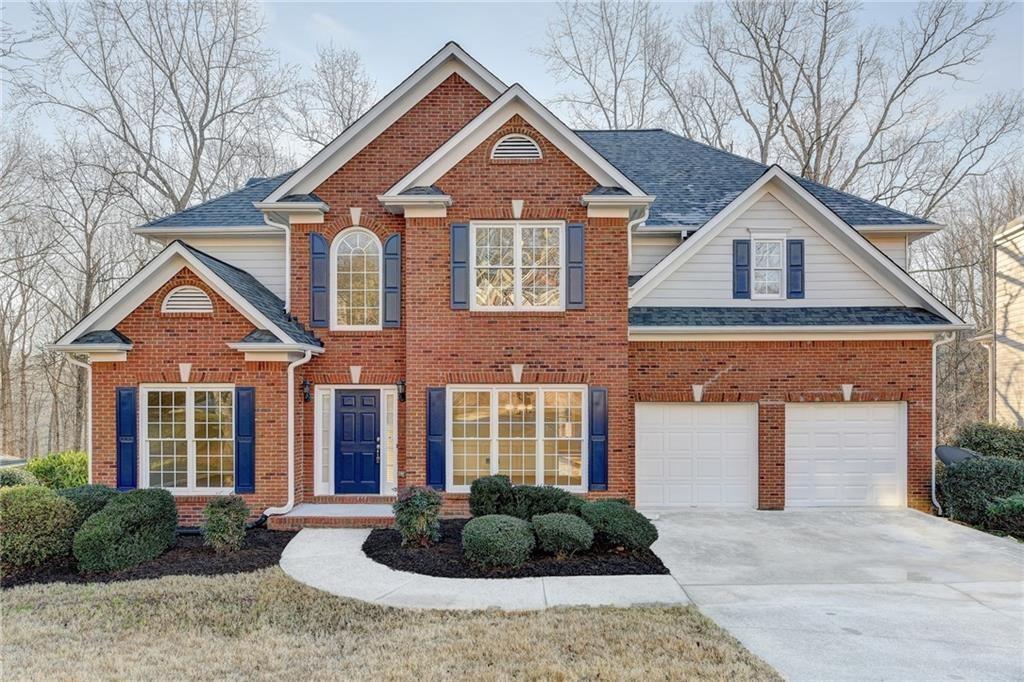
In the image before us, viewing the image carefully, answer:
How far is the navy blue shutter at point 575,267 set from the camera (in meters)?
10.4

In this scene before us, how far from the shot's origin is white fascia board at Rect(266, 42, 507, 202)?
36.1 ft

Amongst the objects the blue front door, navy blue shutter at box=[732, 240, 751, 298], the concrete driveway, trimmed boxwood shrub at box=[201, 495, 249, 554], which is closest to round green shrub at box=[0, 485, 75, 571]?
trimmed boxwood shrub at box=[201, 495, 249, 554]

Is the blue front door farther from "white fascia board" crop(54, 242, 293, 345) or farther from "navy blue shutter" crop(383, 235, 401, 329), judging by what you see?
"white fascia board" crop(54, 242, 293, 345)

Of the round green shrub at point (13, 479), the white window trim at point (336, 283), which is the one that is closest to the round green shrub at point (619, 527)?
the white window trim at point (336, 283)

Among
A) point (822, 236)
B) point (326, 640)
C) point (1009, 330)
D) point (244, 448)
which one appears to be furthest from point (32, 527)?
point (1009, 330)

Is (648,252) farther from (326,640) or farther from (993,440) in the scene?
(326,640)

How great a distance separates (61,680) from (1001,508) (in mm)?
13814

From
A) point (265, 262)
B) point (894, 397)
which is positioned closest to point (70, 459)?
point (265, 262)

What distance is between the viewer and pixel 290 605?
259 inches

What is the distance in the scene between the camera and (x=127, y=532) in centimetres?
799

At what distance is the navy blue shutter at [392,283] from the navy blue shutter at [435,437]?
5.68ft

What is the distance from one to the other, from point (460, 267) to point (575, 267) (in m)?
2.18

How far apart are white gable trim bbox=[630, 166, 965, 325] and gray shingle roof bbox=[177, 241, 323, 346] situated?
21.9ft

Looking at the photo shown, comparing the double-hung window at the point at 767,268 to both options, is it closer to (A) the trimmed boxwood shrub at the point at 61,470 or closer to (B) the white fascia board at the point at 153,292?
(B) the white fascia board at the point at 153,292
